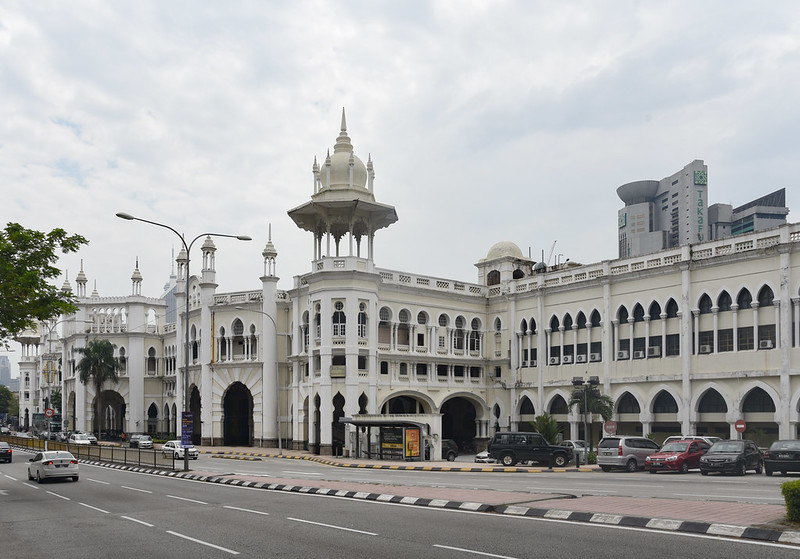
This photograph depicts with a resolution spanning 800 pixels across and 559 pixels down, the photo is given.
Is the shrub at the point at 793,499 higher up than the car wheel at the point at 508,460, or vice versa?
the shrub at the point at 793,499

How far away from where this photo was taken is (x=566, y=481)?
85.6 ft

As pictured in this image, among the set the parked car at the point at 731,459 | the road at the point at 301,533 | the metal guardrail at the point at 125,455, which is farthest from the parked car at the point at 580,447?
the road at the point at 301,533

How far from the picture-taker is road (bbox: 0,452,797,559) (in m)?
12.4

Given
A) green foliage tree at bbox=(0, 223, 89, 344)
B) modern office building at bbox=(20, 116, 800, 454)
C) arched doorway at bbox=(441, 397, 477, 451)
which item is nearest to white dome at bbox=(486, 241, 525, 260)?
modern office building at bbox=(20, 116, 800, 454)

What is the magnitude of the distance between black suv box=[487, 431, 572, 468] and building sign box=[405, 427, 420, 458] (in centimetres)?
613

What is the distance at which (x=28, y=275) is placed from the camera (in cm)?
2428

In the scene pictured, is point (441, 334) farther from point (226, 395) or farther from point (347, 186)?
point (226, 395)

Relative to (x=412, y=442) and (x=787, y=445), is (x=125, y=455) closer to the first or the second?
(x=412, y=442)

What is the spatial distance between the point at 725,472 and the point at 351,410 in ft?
81.8

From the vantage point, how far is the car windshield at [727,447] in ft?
96.8

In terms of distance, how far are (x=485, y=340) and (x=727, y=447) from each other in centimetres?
2930

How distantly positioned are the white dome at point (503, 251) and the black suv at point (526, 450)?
25947 mm

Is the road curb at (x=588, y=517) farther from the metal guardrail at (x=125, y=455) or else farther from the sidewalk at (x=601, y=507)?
the metal guardrail at (x=125, y=455)

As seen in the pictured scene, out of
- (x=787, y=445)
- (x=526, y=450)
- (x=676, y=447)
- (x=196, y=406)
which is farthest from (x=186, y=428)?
(x=196, y=406)
